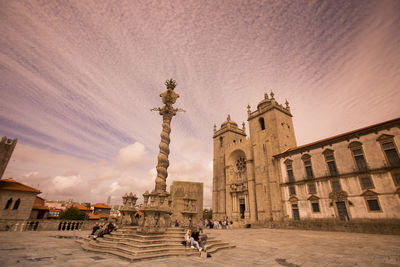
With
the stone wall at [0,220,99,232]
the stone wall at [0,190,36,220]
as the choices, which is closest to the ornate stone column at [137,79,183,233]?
the stone wall at [0,220,99,232]

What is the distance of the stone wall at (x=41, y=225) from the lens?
16.2 meters

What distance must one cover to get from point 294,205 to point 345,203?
5.73m

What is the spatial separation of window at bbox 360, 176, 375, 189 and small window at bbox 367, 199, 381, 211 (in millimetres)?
1301

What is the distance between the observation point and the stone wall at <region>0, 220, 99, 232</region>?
1619 cm

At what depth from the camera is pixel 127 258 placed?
6.78m

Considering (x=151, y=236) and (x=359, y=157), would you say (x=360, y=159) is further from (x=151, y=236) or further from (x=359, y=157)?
(x=151, y=236)

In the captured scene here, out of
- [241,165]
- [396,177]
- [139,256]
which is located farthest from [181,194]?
[396,177]

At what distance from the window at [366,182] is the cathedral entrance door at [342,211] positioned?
2.78 meters

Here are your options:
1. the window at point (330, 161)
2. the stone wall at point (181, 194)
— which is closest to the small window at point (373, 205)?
the window at point (330, 161)

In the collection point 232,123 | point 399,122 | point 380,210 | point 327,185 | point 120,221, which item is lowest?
point 120,221

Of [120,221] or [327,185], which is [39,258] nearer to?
[120,221]

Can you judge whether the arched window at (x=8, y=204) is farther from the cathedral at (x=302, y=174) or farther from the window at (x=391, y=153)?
the window at (x=391, y=153)

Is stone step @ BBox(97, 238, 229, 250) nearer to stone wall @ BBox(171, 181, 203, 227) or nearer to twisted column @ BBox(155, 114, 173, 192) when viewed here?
twisted column @ BBox(155, 114, 173, 192)

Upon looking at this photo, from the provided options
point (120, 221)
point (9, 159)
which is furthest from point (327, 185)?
point (9, 159)
